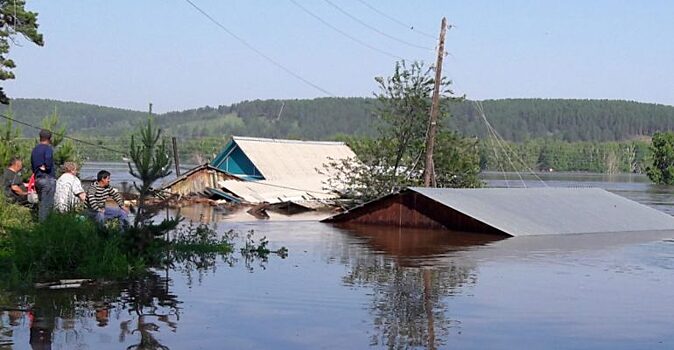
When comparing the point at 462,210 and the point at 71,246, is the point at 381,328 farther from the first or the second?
the point at 462,210

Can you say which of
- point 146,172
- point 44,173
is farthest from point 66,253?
point 44,173

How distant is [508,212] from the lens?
26094 mm

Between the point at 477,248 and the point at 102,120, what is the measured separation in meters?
177

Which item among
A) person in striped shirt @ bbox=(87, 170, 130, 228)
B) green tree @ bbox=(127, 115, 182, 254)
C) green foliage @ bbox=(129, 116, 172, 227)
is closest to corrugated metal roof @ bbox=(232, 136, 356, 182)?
person in striped shirt @ bbox=(87, 170, 130, 228)

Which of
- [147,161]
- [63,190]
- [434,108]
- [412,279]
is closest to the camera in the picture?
[147,161]

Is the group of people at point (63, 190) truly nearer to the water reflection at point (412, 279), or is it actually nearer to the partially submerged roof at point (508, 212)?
the water reflection at point (412, 279)

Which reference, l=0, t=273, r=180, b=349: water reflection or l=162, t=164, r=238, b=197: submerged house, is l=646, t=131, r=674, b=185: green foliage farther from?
l=0, t=273, r=180, b=349: water reflection

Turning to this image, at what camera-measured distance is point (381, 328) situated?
405 inches

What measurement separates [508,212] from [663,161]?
8731 cm

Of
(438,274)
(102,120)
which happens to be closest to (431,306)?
(438,274)

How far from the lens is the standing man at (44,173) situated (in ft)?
52.0

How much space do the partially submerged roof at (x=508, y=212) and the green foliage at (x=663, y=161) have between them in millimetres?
79351

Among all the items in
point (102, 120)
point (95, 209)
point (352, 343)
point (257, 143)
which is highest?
point (102, 120)

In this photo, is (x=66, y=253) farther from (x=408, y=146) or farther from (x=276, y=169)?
(x=276, y=169)
